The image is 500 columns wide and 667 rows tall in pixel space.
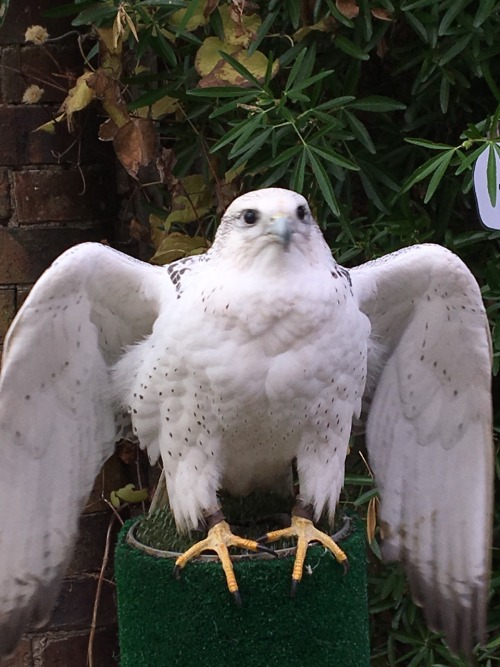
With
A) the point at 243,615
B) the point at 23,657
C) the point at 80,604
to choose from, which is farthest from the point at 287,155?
the point at 23,657

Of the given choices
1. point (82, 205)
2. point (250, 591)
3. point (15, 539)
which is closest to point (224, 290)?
point (250, 591)

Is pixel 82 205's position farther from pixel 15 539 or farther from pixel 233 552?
pixel 233 552

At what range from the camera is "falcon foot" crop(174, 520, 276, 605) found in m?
1.28

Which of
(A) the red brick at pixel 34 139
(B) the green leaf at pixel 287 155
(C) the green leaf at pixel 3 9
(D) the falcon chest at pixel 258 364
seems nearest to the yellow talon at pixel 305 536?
(D) the falcon chest at pixel 258 364

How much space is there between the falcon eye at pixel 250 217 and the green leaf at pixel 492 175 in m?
0.36

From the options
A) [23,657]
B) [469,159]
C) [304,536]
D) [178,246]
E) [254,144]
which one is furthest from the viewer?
[23,657]

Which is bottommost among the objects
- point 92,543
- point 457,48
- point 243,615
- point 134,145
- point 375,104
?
point 92,543

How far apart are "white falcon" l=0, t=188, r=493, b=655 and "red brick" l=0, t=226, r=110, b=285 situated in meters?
0.52

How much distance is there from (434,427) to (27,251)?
0.90m

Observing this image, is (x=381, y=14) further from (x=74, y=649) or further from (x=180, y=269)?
(x=74, y=649)

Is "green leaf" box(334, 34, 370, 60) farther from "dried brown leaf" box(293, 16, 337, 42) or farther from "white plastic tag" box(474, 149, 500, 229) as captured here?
"white plastic tag" box(474, 149, 500, 229)

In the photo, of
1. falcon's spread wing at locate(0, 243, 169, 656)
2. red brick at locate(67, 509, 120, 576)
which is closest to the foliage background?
falcon's spread wing at locate(0, 243, 169, 656)

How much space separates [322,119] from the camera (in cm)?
165

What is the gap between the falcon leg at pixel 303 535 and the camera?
52.1 inches
